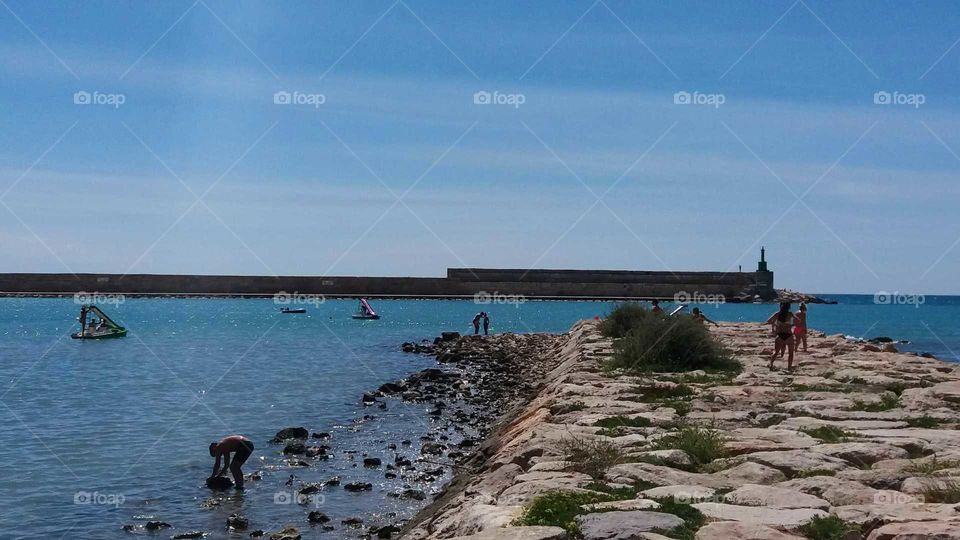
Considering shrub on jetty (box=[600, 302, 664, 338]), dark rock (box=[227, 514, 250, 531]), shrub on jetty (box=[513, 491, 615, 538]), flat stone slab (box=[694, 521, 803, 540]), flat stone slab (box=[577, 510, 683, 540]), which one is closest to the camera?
flat stone slab (box=[694, 521, 803, 540])

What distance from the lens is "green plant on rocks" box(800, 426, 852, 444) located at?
8.40 metres

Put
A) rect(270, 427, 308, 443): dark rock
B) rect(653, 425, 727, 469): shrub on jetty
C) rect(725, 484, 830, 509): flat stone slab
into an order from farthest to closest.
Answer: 1. rect(270, 427, 308, 443): dark rock
2. rect(653, 425, 727, 469): shrub on jetty
3. rect(725, 484, 830, 509): flat stone slab

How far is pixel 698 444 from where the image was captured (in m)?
7.93

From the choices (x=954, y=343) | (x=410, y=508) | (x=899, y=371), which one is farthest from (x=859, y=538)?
(x=954, y=343)

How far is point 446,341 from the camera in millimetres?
42000

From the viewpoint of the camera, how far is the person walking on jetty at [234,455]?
12.7 metres

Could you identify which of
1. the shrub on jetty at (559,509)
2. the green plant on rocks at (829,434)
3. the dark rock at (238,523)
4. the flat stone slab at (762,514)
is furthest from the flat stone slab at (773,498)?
the dark rock at (238,523)

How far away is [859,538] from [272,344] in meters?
38.9

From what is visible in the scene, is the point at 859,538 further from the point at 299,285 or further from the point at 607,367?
the point at 299,285

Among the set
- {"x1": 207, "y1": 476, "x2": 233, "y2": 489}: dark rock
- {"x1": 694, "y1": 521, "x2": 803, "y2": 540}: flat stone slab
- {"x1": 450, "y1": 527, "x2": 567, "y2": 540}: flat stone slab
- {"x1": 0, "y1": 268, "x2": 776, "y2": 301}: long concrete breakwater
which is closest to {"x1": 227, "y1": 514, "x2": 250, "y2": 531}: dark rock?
{"x1": 207, "y1": 476, "x2": 233, "y2": 489}: dark rock

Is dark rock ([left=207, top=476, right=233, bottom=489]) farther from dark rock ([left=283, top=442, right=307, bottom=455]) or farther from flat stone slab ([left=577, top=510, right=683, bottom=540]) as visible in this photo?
flat stone slab ([left=577, top=510, right=683, bottom=540])

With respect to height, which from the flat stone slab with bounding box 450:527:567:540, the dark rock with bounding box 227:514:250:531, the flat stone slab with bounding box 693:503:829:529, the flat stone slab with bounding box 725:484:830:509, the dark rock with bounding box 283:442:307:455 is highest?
the flat stone slab with bounding box 725:484:830:509

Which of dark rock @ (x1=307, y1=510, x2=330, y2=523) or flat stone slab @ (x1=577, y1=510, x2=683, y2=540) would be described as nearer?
flat stone slab @ (x1=577, y1=510, x2=683, y2=540)

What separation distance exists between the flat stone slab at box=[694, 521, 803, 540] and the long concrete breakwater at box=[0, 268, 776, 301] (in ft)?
292
